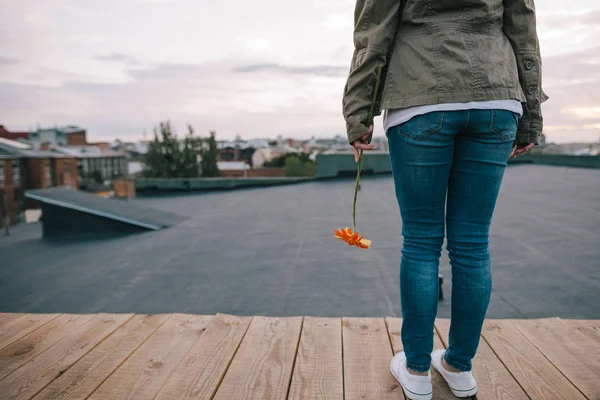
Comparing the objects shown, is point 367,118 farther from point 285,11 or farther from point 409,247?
point 285,11

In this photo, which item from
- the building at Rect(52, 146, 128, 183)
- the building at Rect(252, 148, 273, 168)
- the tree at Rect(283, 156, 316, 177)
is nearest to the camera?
the tree at Rect(283, 156, 316, 177)

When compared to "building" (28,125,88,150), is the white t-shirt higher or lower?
lower

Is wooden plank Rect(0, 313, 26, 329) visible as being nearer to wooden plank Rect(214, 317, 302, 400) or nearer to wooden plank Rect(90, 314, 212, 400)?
wooden plank Rect(90, 314, 212, 400)

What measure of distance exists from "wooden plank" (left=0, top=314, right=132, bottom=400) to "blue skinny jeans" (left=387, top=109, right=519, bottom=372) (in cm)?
113

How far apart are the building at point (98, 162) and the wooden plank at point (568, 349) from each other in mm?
64801

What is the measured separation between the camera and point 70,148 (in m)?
62.2

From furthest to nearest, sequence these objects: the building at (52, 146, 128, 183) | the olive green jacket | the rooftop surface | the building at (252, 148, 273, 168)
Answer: the building at (52, 146, 128, 183) < the building at (252, 148, 273, 168) < the rooftop surface < the olive green jacket

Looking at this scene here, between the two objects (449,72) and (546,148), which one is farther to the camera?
(546,148)

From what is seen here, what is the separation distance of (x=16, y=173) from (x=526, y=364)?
51882mm

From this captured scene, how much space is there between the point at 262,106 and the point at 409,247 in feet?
109

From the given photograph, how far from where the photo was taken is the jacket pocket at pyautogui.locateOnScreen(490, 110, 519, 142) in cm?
95

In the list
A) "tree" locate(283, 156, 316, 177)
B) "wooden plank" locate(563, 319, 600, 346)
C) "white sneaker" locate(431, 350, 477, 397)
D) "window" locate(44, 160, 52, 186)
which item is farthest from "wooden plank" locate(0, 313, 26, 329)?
"window" locate(44, 160, 52, 186)

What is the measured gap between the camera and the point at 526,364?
1.28m

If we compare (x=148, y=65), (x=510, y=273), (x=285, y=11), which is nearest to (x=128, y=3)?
(x=285, y=11)
